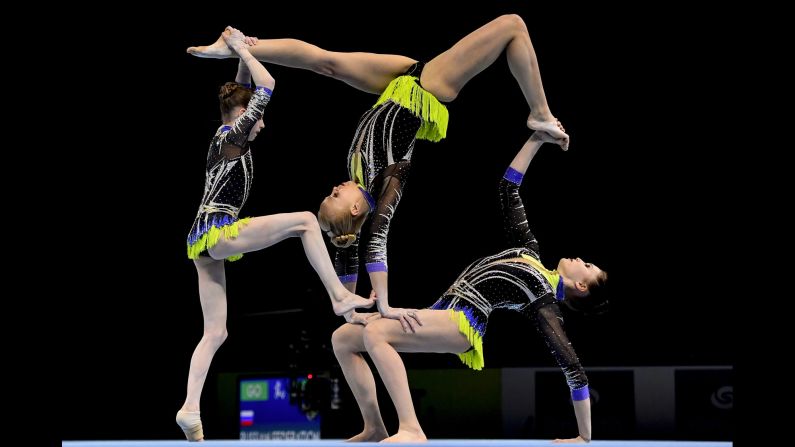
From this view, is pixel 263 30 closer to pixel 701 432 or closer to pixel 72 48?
pixel 72 48

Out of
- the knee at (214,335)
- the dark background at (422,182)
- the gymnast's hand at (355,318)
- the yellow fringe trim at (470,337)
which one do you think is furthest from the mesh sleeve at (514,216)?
the dark background at (422,182)

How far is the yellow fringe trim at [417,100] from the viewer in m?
3.40

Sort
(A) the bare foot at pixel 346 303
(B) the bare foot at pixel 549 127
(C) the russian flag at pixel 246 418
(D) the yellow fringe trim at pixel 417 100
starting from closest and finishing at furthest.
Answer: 1. (A) the bare foot at pixel 346 303
2. (D) the yellow fringe trim at pixel 417 100
3. (B) the bare foot at pixel 549 127
4. (C) the russian flag at pixel 246 418

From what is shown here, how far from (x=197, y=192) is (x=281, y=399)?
1642 mm

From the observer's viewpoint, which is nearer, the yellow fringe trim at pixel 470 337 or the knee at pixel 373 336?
the knee at pixel 373 336

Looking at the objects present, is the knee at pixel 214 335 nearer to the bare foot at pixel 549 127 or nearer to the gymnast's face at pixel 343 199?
the gymnast's face at pixel 343 199

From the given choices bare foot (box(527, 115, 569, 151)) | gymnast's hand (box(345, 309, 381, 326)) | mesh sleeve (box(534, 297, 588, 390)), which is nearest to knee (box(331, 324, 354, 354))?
gymnast's hand (box(345, 309, 381, 326))

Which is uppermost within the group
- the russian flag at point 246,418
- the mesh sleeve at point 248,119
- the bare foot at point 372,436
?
the mesh sleeve at point 248,119

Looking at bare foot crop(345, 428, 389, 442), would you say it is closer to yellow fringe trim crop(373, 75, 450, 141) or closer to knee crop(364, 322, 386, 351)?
knee crop(364, 322, 386, 351)

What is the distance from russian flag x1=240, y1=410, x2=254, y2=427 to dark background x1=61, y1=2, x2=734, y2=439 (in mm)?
490

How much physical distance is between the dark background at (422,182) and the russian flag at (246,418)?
1.61ft

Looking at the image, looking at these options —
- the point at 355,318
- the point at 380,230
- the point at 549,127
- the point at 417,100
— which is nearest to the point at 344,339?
the point at 355,318

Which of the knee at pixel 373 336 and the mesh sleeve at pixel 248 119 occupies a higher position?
the mesh sleeve at pixel 248 119

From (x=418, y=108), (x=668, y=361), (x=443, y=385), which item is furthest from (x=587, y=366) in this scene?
(x=418, y=108)
